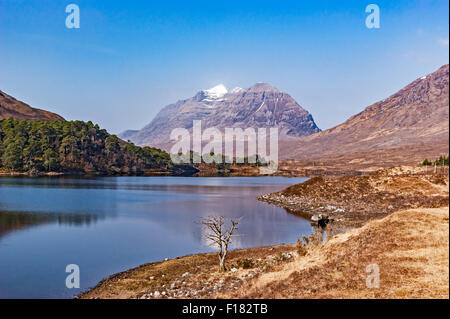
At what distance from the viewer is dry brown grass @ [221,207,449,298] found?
51.5 feet

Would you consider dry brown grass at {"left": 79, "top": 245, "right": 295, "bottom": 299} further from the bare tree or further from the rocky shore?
the rocky shore

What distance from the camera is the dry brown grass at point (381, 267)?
51.5 ft

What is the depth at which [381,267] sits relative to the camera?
18.0 meters

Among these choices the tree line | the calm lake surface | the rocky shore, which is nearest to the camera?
the calm lake surface

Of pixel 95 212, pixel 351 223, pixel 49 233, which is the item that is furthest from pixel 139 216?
pixel 351 223

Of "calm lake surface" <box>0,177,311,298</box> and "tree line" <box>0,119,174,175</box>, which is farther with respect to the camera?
"tree line" <box>0,119,174,175</box>

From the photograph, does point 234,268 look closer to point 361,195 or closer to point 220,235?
point 220,235

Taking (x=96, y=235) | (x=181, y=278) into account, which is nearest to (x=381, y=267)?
(x=181, y=278)

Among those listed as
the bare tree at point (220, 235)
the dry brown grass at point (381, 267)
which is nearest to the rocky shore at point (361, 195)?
the bare tree at point (220, 235)

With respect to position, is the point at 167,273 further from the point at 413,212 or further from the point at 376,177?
the point at 376,177

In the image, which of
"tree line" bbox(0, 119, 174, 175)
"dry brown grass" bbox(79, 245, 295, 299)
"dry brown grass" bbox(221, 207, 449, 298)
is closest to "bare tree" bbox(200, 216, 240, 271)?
"dry brown grass" bbox(79, 245, 295, 299)

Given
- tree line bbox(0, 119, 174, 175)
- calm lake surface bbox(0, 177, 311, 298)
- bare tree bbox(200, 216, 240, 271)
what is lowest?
calm lake surface bbox(0, 177, 311, 298)
